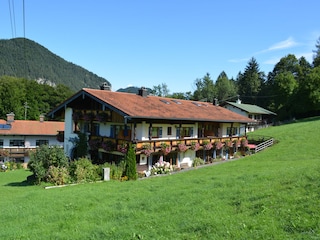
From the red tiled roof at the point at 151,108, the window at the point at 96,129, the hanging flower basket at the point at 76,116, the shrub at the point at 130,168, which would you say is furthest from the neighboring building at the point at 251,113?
the shrub at the point at 130,168

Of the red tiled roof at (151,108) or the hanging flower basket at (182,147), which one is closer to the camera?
the red tiled roof at (151,108)

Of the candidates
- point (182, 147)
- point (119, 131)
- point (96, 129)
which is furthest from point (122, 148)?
point (96, 129)

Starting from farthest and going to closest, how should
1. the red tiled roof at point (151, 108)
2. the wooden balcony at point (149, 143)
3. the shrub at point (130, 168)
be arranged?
the red tiled roof at point (151, 108) < the wooden balcony at point (149, 143) < the shrub at point (130, 168)

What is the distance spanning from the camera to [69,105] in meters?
29.4

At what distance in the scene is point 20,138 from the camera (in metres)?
41.4

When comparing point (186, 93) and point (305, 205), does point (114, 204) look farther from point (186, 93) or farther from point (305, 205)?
point (186, 93)

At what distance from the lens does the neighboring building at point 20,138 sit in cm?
3975

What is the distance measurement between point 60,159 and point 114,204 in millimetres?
9830

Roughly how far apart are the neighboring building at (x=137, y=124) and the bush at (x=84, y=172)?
10.6 feet

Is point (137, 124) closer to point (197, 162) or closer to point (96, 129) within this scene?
point (96, 129)

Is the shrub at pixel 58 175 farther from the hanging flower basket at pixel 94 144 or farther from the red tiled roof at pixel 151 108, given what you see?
the hanging flower basket at pixel 94 144

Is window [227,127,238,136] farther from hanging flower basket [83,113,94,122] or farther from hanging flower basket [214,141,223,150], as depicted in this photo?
hanging flower basket [83,113,94,122]

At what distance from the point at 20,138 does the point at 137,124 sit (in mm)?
24825

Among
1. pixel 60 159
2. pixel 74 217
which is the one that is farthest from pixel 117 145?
pixel 74 217
